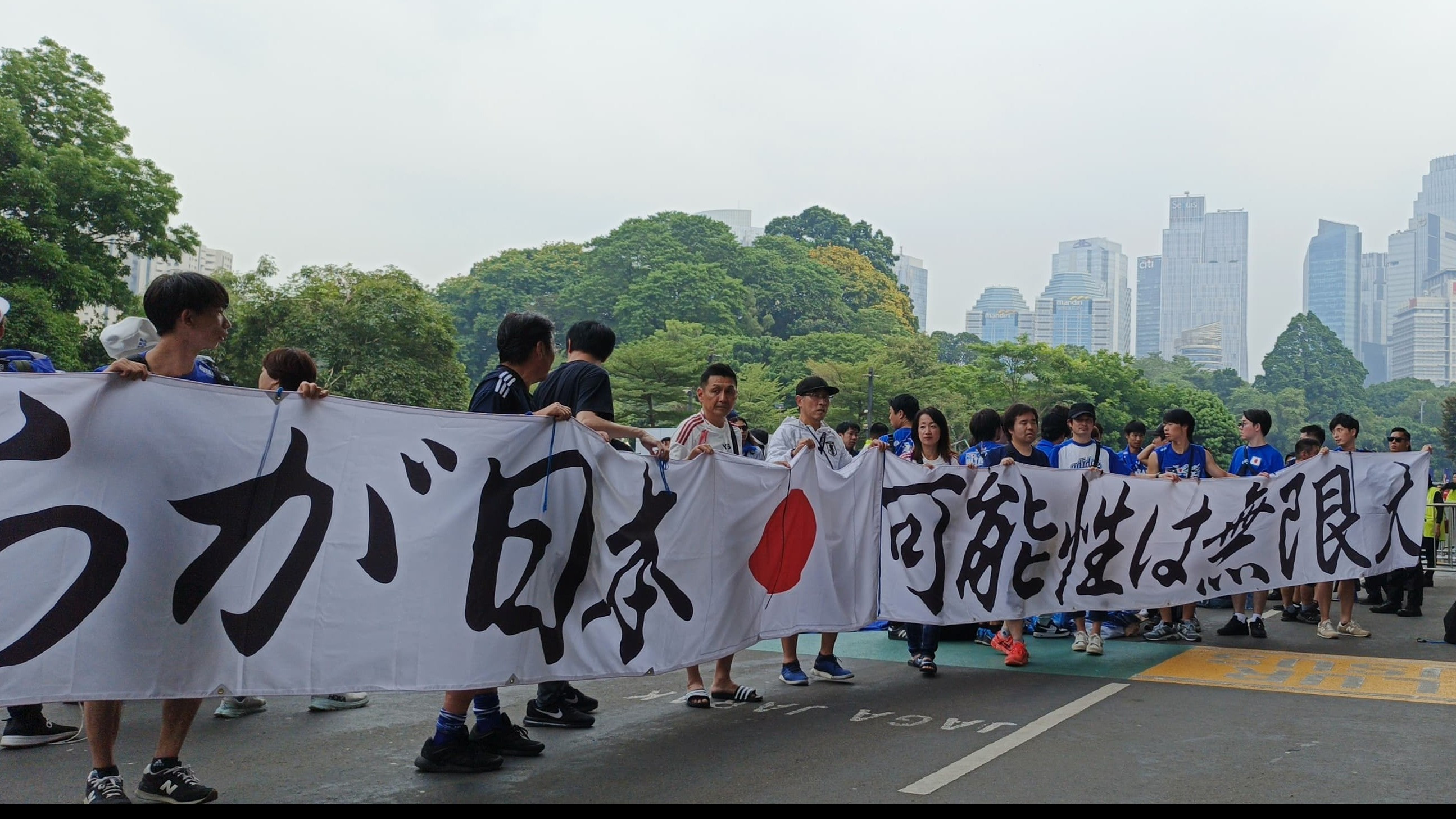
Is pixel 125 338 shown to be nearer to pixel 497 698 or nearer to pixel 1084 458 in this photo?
pixel 497 698

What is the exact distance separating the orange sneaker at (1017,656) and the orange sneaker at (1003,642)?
38 mm

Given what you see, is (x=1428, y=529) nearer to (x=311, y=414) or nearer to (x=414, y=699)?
(x=414, y=699)

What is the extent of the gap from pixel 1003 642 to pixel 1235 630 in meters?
2.55

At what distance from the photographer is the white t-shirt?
6.09 m

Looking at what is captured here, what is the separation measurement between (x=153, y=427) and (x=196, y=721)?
255 cm

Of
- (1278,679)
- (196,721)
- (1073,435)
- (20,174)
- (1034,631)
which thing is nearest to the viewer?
(196,721)

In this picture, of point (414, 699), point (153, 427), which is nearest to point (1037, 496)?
point (414, 699)

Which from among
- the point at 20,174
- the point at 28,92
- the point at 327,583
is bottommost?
the point at 327,583

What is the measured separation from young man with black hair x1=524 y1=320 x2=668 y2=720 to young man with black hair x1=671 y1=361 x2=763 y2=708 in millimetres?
586

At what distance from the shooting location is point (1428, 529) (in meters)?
13.3

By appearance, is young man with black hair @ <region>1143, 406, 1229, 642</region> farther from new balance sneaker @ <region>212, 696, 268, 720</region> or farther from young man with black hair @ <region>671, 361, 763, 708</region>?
new balance sneaker @ <region>212, 696, 268, 720</region>

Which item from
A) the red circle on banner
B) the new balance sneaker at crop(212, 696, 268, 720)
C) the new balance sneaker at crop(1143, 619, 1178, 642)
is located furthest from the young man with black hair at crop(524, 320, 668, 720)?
the new balance sneaker at crop(1143, 619, 1178, 642)

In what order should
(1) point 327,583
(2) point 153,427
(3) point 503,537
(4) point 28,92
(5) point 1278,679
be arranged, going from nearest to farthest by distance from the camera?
(2) point 153,427, (1) point 327,583, (3) point 503,537, (5) point 1278,679, (4) point 28,92

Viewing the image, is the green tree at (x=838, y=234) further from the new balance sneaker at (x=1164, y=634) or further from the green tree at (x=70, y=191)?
the new balance sneaker at (x=1164, y=634)
